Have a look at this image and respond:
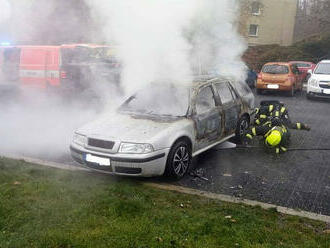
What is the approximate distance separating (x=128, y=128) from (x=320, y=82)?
10173 mm

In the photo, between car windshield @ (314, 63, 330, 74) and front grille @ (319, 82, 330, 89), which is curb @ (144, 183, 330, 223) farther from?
car windshield @ (314, 63, 330, 74)

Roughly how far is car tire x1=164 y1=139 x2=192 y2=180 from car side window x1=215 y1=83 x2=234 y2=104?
1457 mm

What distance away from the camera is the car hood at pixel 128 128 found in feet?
17.0

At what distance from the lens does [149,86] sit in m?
Result: 6.53

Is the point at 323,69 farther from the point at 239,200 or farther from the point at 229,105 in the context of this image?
the point at 239,200

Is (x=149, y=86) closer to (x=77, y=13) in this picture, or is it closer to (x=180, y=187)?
(x=180, y=187)

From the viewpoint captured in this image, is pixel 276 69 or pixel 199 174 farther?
pixel 276 69

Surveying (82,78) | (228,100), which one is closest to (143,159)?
(228,100)

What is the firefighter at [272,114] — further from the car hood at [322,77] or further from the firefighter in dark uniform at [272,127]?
the car hood at [322,77]

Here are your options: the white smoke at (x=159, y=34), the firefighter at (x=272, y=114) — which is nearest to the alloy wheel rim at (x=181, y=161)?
the white smoke at (x=159, y=34)

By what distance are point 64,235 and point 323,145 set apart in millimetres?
5599

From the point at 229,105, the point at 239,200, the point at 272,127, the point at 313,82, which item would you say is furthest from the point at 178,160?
the point at 313,82

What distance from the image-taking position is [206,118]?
6.02 meters

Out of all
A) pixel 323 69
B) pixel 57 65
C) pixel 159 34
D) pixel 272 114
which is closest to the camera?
pixel 159 34
